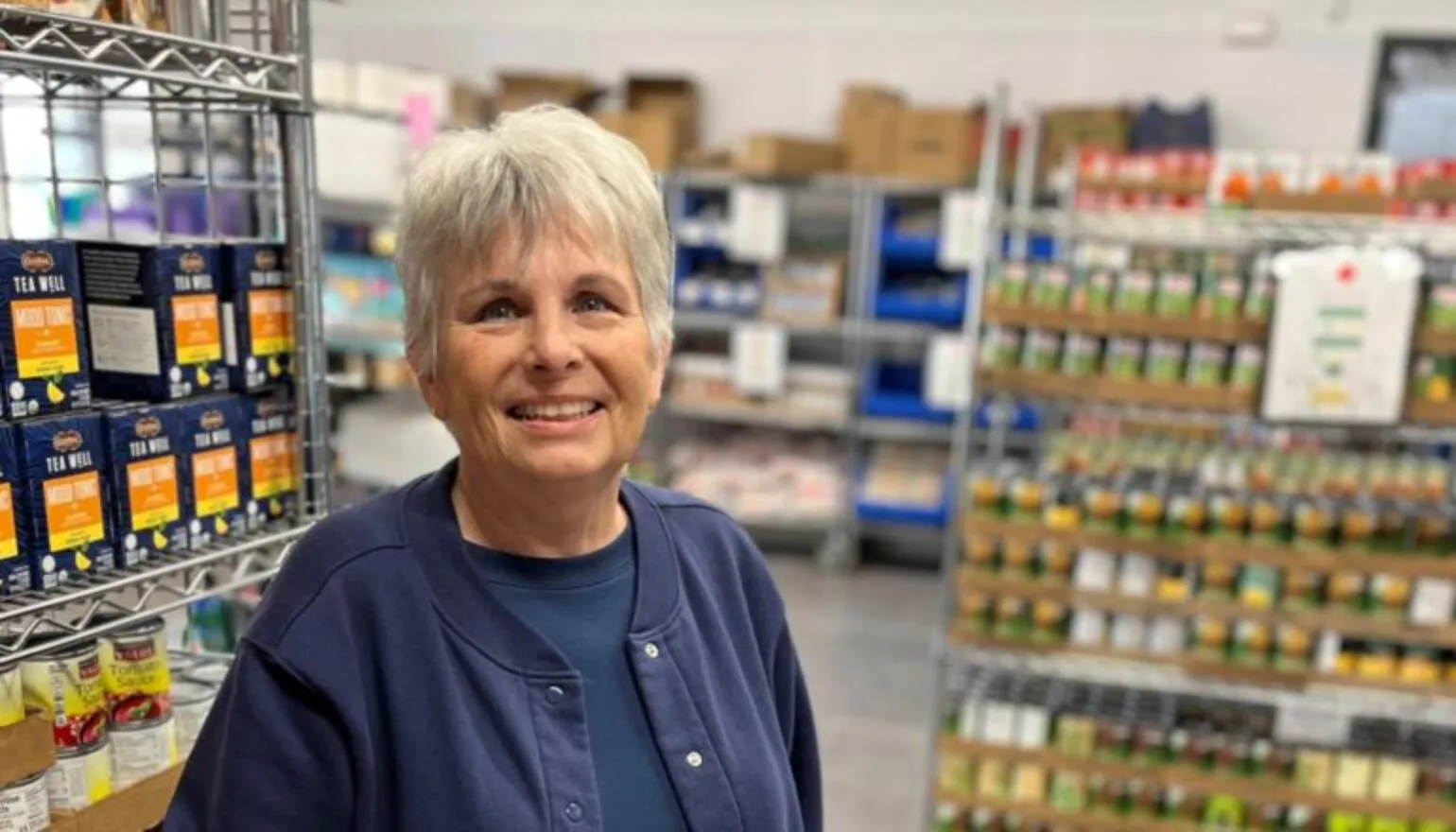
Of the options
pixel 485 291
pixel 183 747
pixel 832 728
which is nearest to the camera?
pixel 485 291

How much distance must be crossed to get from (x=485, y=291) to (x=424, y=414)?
2373 millimetres

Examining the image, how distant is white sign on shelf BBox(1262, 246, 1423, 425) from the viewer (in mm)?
2395

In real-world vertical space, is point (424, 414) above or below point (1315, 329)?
below

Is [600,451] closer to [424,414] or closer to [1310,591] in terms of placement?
[1310,591]

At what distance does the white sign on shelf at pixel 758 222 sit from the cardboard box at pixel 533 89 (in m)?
1.02

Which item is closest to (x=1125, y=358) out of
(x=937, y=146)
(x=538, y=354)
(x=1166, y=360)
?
(x=1166, y=360)

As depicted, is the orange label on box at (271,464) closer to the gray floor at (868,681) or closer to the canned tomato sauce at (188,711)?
the canned tomato sauce at (188,711)

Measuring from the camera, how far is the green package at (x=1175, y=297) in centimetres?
253

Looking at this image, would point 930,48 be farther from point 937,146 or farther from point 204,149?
point 204,149

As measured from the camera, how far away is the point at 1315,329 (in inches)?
96.3

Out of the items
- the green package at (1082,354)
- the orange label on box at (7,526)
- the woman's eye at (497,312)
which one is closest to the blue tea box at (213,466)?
the orange label on box at (7,526)

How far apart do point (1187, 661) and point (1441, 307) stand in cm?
97

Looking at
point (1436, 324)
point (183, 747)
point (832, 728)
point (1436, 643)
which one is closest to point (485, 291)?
point (183, 747)

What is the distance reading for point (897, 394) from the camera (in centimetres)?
562
